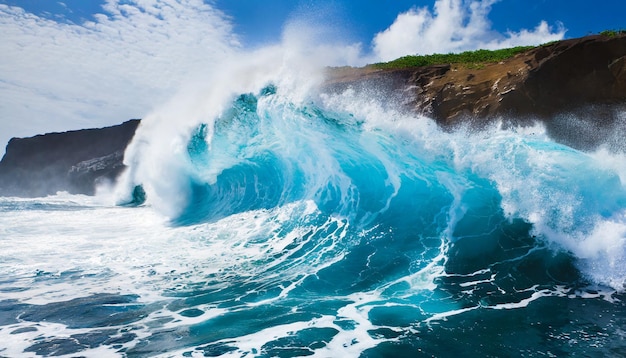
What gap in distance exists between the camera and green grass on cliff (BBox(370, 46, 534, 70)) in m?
22.9

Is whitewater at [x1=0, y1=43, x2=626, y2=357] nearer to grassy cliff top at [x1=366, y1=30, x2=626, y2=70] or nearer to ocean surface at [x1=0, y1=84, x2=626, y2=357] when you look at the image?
ocean surface at [x1=0, y1=84, x2=626, y2=357]

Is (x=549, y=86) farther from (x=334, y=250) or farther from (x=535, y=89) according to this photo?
(x=334, y=250)

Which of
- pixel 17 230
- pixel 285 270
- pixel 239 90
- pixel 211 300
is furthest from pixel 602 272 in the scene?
pixel 17 230

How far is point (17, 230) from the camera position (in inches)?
431

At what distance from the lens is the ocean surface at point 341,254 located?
4.21 metres

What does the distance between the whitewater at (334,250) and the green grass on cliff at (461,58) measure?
1529cm

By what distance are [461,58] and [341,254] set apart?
21214mm

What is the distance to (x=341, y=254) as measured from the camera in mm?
6906

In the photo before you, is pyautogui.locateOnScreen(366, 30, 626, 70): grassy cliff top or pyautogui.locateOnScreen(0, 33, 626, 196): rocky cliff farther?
pyautogui.locateOnScreen(366, 30, 626, 70): grassy cliff top

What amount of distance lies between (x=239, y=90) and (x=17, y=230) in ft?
22.4

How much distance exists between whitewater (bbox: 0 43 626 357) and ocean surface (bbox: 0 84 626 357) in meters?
0.03

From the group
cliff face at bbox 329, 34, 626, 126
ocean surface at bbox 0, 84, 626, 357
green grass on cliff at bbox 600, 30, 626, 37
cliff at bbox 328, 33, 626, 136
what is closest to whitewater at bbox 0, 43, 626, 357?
ocean surface at bbox 0, 84, 626, 357

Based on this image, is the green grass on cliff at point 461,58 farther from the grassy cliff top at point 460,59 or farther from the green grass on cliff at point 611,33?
the green grass on cliff at point 611,33

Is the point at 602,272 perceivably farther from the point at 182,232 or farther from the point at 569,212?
the point at 182,232
